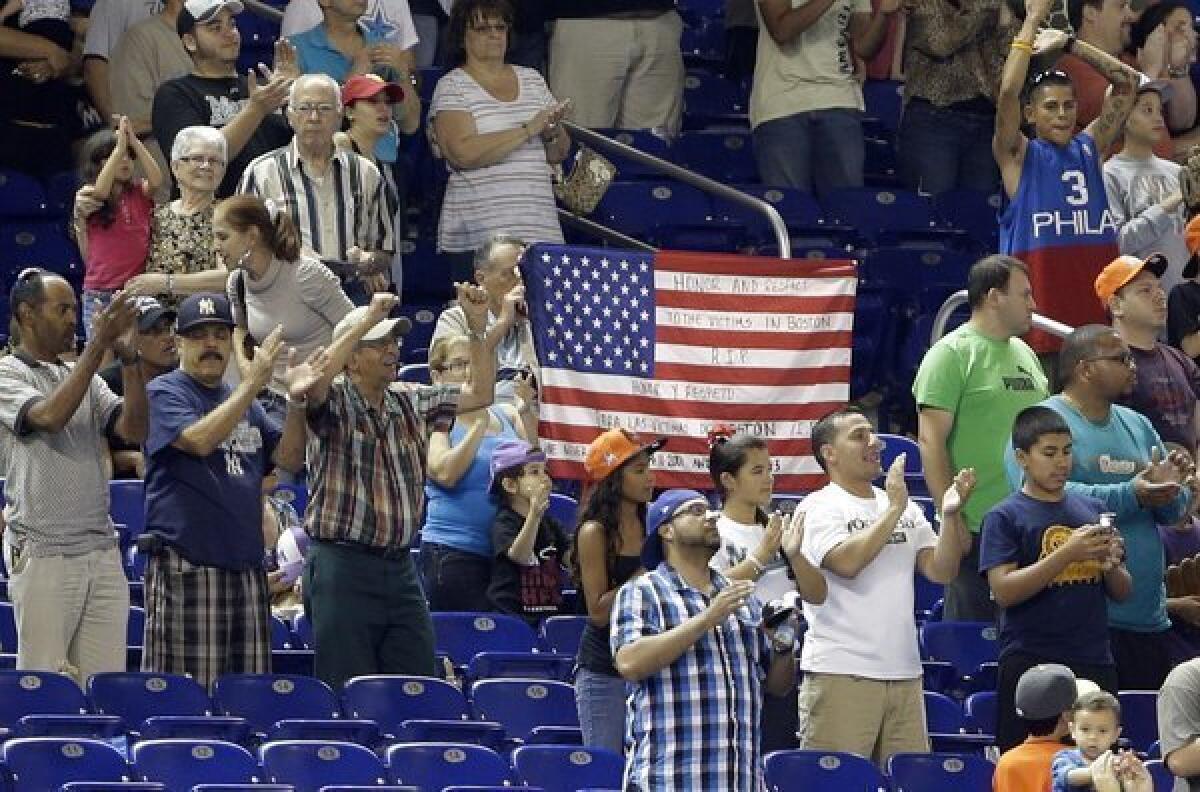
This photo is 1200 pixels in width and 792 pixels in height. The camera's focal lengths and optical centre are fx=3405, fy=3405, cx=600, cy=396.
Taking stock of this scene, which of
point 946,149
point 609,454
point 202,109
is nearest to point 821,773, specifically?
point 609,454

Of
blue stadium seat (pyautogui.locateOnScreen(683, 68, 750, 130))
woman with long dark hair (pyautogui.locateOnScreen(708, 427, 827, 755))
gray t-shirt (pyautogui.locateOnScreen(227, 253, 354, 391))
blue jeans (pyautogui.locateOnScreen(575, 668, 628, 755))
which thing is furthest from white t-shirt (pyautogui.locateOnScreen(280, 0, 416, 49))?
blue jeans (pyautogui.locateOnScreen(575, 668, 628, 755))

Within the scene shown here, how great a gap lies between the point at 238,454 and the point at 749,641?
2.25m

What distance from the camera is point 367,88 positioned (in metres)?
14.6

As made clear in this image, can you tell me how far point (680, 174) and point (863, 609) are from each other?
479 cm

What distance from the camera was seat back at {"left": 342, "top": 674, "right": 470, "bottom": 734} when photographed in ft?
37.5

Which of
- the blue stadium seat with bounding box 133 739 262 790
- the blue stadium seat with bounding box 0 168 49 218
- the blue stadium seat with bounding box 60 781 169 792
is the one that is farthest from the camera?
the blue stadium seat with bounding box 0 168 49 218

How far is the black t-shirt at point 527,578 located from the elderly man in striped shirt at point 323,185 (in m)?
1.61

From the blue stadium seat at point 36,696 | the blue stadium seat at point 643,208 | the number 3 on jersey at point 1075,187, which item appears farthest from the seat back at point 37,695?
the blue stadium seat at point 643,208

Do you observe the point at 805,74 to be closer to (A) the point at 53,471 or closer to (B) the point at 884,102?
(B) the point at 884,102

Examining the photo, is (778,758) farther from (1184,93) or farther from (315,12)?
(1184,93)

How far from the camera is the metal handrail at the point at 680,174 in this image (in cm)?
1538

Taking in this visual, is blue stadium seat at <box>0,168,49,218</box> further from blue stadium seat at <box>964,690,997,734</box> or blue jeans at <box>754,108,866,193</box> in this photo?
blue stadium seat at <box>964,690,997,734</box>

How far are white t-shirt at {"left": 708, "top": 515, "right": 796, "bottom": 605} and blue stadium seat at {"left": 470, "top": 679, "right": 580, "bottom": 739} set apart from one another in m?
0.76

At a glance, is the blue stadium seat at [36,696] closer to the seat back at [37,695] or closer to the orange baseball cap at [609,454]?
the seat back at [37,695]
